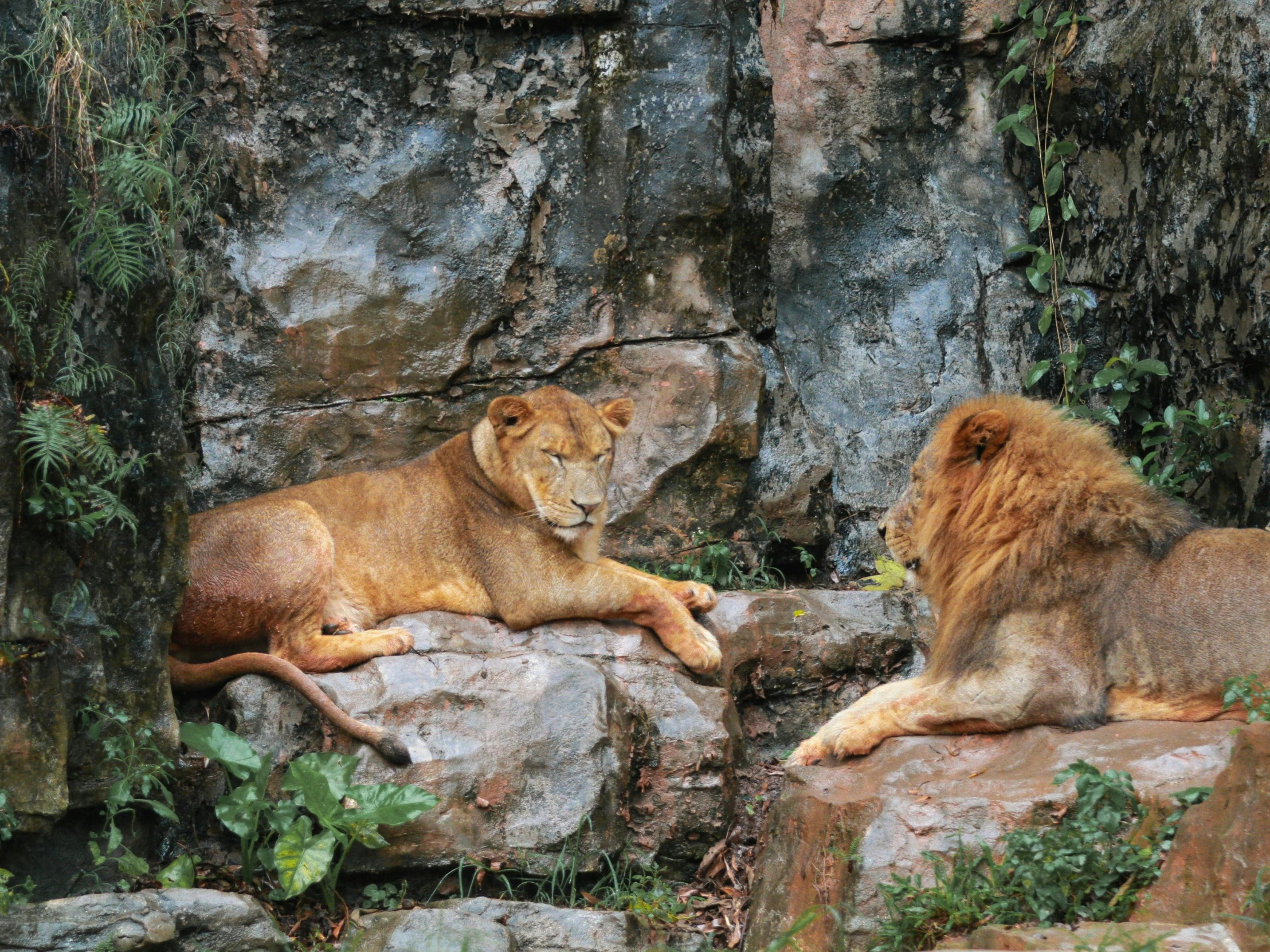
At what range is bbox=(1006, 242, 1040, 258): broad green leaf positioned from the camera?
9383 mm

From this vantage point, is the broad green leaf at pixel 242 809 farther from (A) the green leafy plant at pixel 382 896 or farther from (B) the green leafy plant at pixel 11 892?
(B) the green leafy plant at pixel 11 892

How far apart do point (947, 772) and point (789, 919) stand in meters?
0.90

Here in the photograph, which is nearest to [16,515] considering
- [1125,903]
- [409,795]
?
[409,795]

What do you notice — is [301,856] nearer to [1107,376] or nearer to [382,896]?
[382,896]

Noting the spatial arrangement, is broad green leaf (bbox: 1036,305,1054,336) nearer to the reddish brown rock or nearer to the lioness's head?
the lioness's head

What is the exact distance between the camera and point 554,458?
22.5ft

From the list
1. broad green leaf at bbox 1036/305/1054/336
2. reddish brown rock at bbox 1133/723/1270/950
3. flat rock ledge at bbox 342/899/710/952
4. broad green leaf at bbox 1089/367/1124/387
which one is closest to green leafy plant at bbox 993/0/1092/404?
broad green leaf at bbox 1036/305/1054/336

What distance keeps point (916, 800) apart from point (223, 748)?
289 centimetres

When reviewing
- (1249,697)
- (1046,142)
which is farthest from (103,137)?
(1046,142)

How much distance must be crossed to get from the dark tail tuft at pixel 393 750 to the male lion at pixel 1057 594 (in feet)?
5.79

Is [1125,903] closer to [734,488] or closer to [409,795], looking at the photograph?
[409,795]

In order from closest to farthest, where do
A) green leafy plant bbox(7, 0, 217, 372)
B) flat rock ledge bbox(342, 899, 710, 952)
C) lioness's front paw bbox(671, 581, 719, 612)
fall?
flat rock ledge bbox(342, 899, 710, 952), green leafy plant bbox(7, 0, 217, 372), lioness's front paw bbox(671, 581, 719, 612)

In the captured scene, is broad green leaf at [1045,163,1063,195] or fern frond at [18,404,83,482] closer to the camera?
fern frond at [18,404,83,482]

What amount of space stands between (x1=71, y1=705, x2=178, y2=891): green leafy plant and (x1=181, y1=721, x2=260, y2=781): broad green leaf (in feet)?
0.46
